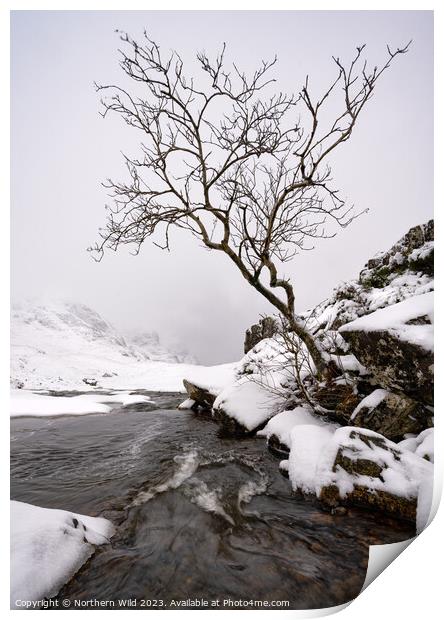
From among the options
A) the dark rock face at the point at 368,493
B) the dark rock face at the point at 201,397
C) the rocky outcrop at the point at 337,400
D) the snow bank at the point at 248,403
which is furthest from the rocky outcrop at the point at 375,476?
the dark rock face at the point at 201,397

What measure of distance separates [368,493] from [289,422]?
2068mm

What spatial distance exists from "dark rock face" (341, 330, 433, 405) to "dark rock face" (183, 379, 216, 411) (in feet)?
19.3

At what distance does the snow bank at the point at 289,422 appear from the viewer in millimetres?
4770

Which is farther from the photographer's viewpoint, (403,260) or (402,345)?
(403,260)

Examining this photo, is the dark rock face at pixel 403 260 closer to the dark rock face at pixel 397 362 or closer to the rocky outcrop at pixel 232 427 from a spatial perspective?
the dark rock face at pixel 397 362

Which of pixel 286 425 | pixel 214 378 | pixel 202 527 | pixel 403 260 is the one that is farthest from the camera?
pixel 214 378

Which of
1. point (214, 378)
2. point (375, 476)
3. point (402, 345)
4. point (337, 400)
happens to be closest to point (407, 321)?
point (402, 345)

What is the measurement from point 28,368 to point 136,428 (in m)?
12.0

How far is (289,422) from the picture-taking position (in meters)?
4.91

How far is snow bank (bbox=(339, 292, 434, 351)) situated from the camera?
3092mm

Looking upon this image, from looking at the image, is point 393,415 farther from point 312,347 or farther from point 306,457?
point 312,347

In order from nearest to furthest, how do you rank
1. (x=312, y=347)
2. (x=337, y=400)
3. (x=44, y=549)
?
(x=44, y=549) < (x=337, y=400) < (x=312, y=347)

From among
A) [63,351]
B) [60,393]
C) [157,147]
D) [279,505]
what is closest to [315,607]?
[279,505]
